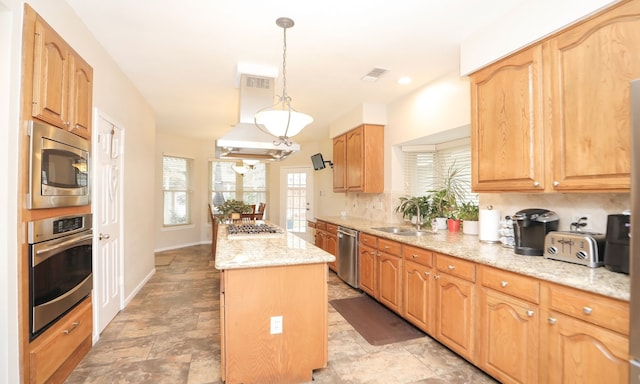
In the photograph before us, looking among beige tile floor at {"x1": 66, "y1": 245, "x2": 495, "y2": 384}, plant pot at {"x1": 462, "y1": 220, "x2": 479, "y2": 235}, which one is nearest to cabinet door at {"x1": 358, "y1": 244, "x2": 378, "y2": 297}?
beige tile floor at {"x1": 66, "y1": 245, "x2": 495, "y2": 384}

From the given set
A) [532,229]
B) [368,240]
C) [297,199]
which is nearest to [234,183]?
[297,199]

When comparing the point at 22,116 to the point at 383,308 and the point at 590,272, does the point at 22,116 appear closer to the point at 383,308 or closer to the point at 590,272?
the point at 590,272

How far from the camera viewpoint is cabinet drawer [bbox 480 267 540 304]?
68.7 inches

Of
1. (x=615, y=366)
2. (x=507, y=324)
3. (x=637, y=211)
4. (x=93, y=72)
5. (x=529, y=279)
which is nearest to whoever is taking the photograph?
(x=637, y=211)

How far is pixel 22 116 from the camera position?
1.61 meters

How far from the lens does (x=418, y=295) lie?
107 inches

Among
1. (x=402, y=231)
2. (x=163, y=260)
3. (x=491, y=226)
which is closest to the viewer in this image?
(x=491, y=226)

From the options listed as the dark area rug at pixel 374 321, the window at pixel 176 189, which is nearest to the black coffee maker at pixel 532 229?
the dark area rug at pixel 374 321

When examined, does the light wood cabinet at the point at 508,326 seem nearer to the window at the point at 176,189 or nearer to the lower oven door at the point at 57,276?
the lower oven door at the point at 57,276

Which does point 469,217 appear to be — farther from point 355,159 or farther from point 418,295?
point 355,159

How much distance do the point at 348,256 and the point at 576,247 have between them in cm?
265

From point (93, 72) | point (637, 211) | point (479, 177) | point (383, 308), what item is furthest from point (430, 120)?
point (93, 72)

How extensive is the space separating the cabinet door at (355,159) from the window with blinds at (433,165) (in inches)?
24.4

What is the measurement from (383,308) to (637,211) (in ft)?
8.43
